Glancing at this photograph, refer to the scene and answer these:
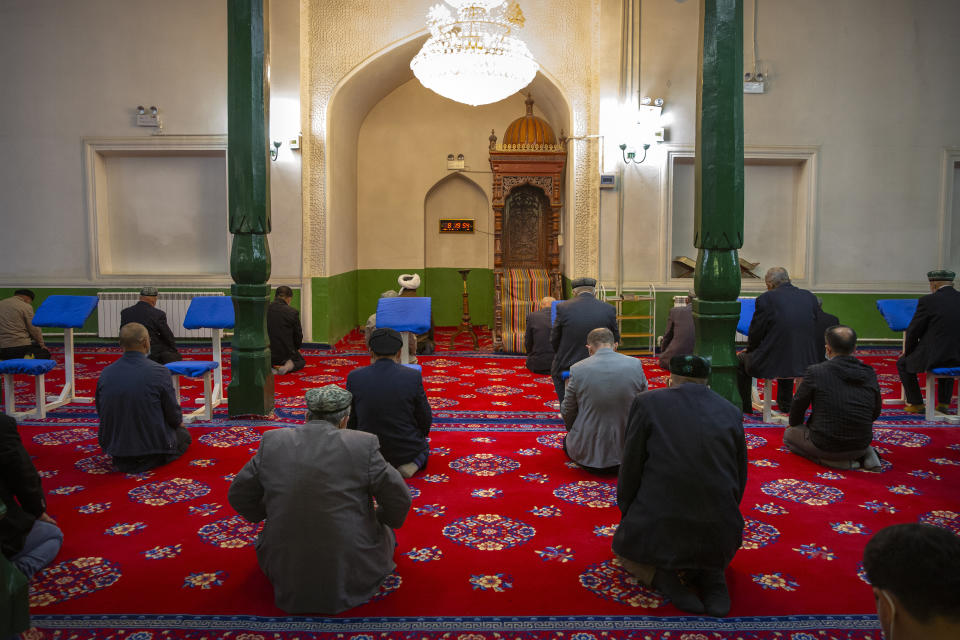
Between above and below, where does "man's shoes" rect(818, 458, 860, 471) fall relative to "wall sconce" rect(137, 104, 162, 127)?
below

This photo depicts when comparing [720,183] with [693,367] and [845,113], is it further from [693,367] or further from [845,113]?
[845,113]

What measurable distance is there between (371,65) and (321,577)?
798 cm

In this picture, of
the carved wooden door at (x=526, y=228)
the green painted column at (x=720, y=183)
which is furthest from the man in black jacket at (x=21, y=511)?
the carved wooden door at (x=526, y=228)

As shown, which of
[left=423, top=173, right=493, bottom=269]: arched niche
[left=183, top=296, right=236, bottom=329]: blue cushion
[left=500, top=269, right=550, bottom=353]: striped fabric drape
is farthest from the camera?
[left=423, top=173, right=493, bottom=269]: arched niche

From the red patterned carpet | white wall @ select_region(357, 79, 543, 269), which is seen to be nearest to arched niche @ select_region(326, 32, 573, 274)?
white wall @ select_region(357, 79, 543, 269)

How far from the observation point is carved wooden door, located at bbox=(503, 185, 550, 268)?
434 inches

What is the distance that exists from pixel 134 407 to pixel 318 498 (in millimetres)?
2196

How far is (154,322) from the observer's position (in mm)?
6094

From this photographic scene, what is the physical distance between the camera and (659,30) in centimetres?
919

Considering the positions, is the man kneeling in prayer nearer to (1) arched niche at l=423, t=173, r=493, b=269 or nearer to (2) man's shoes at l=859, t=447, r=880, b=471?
(2) man's shoes at l=859, t=447, r=880, b=471

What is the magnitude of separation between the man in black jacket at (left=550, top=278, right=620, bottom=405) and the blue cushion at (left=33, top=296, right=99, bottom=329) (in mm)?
3703

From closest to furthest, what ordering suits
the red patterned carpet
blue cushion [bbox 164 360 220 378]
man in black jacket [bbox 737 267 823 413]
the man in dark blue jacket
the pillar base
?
the red patterned carpet, the man in dark blue jacket, the pillar base, blue cushion [bbox 164 360 220 378], man in black jacket [bbox 737 267 823 413]

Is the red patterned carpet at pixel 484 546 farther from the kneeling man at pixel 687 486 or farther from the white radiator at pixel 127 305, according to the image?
the white radiator at pixel 127 305

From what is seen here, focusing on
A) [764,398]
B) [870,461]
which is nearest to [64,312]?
[764,398]
